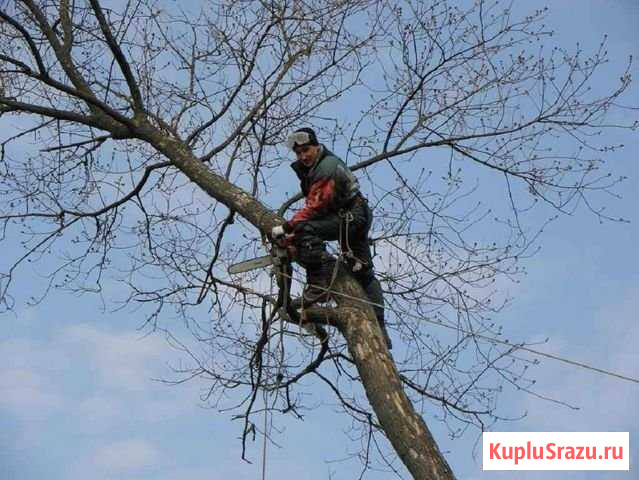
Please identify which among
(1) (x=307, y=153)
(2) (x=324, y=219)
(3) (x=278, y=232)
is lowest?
(3) (x=278, y=232)

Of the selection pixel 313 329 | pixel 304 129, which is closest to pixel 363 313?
pixel 313 329

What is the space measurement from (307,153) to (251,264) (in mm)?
882

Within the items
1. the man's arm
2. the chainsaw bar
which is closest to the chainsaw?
the chainsaw bar

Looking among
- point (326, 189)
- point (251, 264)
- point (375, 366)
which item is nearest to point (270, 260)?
point (251, 264)

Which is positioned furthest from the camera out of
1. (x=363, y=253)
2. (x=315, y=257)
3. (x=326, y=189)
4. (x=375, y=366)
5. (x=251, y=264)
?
(x=251, y=264)

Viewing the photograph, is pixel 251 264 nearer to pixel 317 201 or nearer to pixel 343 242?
pixel 343 242

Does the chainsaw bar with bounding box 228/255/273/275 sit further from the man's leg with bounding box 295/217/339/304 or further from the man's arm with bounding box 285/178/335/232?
the man's arm with bounding box 285/178/335/232

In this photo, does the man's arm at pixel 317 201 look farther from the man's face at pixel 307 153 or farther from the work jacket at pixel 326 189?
the man's face at pixel 307 153

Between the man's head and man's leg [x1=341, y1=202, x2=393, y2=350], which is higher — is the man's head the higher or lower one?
the higher one

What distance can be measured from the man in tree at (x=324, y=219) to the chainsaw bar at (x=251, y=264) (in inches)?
14.5

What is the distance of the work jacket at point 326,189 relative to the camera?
6.11 meters

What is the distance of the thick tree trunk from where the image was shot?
5.33 meters

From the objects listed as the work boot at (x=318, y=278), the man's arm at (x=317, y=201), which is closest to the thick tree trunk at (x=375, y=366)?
the work boot at (x=318, y=278)

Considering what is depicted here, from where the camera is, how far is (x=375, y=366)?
227 inches
